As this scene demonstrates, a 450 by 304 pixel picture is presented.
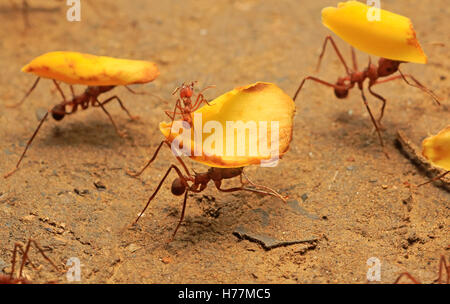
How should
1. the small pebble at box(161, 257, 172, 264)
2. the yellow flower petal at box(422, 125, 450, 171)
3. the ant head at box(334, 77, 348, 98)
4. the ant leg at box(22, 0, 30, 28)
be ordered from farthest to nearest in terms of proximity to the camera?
the ant leg at box(22, 0, 30, 28) → the ant head at box(334, 77, 348, 98) → the yellow flower petal at box(422, 125, 450, 171) → the small pebble at box(161, 257, 172, 264)

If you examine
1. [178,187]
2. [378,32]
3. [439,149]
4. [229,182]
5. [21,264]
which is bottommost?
[21,264]

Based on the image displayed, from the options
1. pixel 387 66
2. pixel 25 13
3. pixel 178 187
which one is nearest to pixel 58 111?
pixel 178 187

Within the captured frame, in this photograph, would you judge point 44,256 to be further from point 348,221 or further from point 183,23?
point 183,23

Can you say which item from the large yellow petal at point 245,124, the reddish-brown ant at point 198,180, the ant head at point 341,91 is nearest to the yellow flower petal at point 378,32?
the ant head at point 341,91

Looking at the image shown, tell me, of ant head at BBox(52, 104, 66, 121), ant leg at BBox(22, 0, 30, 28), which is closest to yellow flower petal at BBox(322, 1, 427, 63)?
ant head at BBox(52, 104, 66, 121)

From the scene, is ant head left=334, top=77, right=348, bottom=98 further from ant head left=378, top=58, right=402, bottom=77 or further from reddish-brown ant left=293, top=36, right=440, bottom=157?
ant head left=378, top=58, right=402, bottom=77

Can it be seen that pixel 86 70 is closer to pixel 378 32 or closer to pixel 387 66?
pixel 378 32
